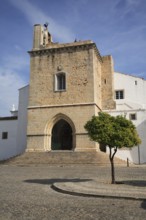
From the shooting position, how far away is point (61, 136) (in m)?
29.8

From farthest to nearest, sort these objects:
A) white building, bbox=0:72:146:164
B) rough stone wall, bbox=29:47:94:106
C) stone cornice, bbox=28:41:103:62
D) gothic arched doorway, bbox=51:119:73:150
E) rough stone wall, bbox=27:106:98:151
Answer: white building, bbox=0:72:146:164
gothic arched doorway, bbox=51:119:73:150
stone cornice, bbox=28:41:103:62
rough stone wall, bbox=29:47:94:106
rough stone wall, bbox=27:106:98:151

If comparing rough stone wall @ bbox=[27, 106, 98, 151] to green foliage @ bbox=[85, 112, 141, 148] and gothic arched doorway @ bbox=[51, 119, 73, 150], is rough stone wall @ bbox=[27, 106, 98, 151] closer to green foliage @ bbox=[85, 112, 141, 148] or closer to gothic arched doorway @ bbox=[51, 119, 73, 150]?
gothic arched doorway @ bbox=[51, 119, 73, 150]

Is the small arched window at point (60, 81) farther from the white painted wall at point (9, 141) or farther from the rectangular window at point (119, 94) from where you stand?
the white painted wall at point (9, 141)

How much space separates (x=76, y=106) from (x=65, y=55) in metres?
5.47

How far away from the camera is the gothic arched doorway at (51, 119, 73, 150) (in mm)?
28680

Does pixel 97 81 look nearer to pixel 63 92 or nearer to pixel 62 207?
pixel 63 92

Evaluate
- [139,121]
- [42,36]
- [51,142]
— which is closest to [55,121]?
[51,142]

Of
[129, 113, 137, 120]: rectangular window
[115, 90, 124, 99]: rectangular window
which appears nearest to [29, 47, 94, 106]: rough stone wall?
[129, 113, 137, 120]: rectangular window

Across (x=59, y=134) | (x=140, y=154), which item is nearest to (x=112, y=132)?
(x=140, y=154)

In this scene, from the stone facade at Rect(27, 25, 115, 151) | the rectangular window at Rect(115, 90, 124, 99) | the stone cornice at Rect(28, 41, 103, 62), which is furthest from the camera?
the rectangular window at Rect(115, 90, 124, 99)

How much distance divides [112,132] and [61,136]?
18085 millimetres

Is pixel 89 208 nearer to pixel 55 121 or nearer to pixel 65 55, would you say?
pixel 55 121

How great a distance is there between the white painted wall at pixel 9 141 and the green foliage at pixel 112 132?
65.2 ft

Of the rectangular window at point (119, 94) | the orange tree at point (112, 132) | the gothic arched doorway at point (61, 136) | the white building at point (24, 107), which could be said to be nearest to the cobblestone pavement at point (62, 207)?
the orange tree at point (112, 132)
